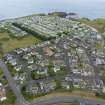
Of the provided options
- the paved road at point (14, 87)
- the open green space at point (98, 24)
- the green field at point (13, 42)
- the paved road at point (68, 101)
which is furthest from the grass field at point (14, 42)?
the paved road at point (68, 101)

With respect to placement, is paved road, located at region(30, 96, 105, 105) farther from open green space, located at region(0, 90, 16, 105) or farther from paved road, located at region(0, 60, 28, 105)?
open green space, located at region(0, 90, 16, 105)

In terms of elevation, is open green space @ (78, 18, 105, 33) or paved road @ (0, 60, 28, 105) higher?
open green space @ (78, 18, 105, 33)

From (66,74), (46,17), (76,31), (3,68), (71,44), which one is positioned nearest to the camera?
(66,74)

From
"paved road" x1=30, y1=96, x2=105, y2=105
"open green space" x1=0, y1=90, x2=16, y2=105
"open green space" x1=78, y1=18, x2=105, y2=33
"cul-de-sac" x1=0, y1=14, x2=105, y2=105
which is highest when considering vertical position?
"open green space" x1=78, y1=18, x2=105, y2=33

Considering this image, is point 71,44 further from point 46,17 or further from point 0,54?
point 46,17

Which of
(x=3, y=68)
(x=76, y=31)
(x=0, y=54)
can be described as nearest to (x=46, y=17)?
(x=76, y=31)

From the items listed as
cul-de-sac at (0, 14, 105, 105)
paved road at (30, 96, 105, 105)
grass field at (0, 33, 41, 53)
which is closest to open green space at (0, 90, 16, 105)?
cul-de-sac at (0, 14, 105, 105)

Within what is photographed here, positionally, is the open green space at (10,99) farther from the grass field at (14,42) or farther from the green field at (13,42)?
the grass field at (14,42)

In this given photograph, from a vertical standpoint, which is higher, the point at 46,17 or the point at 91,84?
the point at 46,17

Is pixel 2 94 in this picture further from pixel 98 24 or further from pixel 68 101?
pixel 98 24
